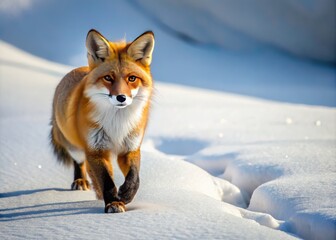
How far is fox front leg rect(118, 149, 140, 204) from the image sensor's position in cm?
229

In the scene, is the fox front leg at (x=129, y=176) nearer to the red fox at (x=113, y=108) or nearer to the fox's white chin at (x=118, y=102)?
the red fox at (x=113, y=108)

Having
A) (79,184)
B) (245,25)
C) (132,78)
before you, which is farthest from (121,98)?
(245,25)

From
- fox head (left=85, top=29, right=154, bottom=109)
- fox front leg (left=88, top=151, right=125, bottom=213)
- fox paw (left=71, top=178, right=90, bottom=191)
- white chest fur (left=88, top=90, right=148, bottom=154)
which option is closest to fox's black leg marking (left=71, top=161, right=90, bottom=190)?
fox paw (left=71, top=178, right=90, bottom=191)

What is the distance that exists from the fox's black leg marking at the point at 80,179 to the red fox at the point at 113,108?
364mm

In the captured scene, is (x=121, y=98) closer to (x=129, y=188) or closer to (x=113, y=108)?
(x=113, y=108)

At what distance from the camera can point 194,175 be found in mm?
2902

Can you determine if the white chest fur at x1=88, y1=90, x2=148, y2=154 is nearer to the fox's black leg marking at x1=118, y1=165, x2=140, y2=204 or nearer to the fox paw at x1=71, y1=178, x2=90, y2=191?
the fox's black leg marking at x1=118, y1=165, x2=140, y2=204

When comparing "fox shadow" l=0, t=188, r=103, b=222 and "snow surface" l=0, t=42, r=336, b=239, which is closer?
"snow surface" l=0, t=42, r=336, b=239

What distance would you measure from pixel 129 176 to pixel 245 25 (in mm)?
5682

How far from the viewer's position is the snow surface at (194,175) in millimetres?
1960

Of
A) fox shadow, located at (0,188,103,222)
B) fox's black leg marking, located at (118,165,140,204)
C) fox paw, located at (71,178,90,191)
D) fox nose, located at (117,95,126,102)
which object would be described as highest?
fox nose, located at (117,95,126,102)

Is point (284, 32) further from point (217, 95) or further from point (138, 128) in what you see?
point (138, 128)

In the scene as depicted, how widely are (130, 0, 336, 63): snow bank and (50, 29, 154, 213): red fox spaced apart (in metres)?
5.24

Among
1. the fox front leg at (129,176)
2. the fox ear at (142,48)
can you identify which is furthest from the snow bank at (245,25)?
the fox front leg at (129,176)
